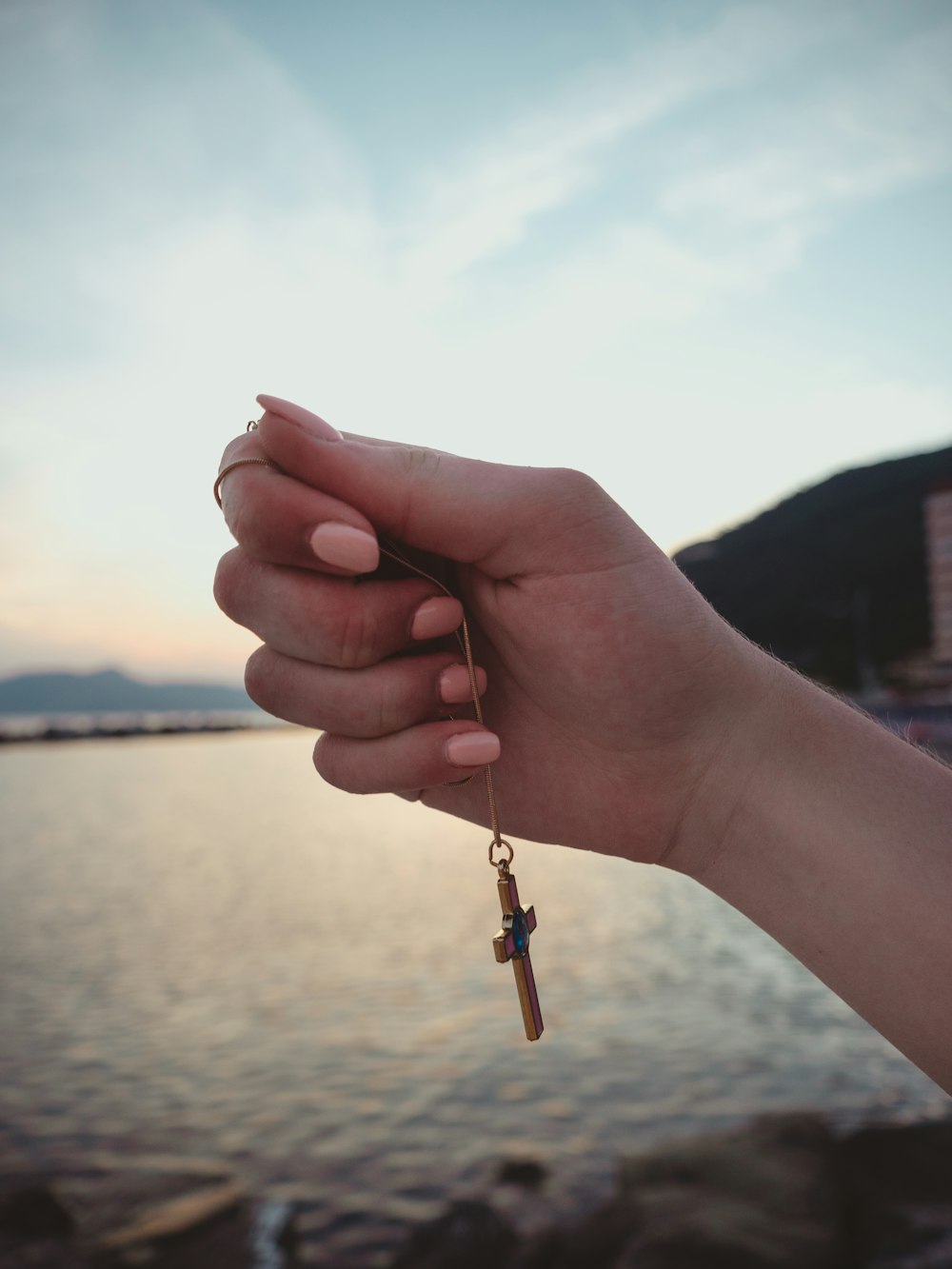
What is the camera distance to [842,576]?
42.2 meters

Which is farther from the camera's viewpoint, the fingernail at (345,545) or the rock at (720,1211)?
the rock at (720,1211)

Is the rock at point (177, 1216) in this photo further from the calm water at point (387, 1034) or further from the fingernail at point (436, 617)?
the fingernail at point (436, 617)

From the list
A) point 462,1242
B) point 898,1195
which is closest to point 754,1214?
point 898,1195

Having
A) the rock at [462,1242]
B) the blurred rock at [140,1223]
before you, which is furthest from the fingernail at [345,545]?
the blurred rock at [140,1223]

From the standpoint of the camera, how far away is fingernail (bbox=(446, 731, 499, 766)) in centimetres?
200

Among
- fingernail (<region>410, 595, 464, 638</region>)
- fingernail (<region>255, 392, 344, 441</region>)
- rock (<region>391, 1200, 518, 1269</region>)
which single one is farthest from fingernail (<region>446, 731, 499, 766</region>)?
rock (<region>391, 1200, 518, 1269</region>)

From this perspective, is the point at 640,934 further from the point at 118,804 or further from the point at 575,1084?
the point at 118,804

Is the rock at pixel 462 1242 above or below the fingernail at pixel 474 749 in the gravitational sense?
below

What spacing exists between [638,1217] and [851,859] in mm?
6489

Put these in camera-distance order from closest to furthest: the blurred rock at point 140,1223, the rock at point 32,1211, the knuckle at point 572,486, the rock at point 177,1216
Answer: the knuckle at point 572,486, the blurred rock at point 140,1223, the rock at point 177,1216, the rock at point 32,1211

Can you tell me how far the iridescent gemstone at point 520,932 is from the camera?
81.4 inches

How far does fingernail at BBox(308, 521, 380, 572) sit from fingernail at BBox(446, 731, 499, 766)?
48 centimetres

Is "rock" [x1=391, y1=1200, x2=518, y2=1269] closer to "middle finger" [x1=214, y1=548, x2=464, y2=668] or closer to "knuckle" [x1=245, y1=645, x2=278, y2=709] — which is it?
"knuckle" [x1=245, y1=645, x2=278, y2=709]

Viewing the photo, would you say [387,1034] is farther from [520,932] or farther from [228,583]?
[228,583]
